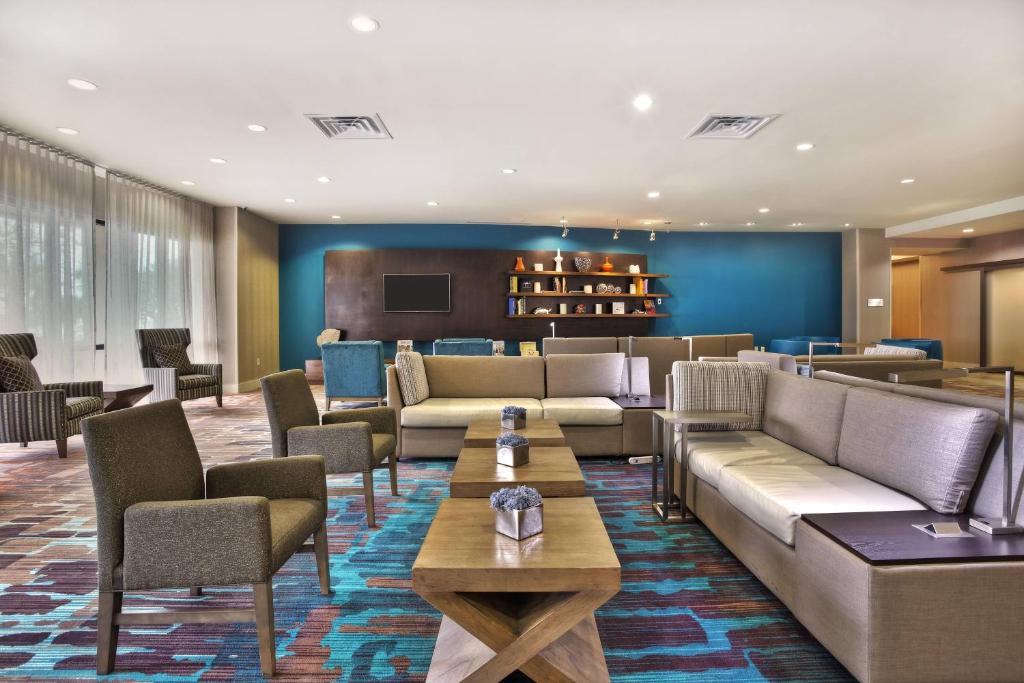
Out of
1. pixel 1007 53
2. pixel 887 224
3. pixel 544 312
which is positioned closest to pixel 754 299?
pixel 887 224

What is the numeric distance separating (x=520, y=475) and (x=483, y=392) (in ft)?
7.11

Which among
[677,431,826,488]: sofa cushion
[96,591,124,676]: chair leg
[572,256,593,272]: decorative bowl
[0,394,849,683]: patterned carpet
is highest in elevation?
[572,256,593,272]: decorative bowl

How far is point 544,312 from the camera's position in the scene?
874 cm

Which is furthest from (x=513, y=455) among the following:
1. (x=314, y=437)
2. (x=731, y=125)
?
(x=731, y=125)

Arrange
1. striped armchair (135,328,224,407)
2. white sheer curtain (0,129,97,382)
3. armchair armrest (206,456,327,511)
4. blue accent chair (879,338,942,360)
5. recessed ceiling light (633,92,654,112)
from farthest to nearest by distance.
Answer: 1. blue accent chair (879,338,942,360)
2. striped armchair (135,328,224,407)
3. white sheer curtain (0,129,97,382)
4. recessed ceiling light (633,92,654,112)
5. armchair armrest (206,456,327,511)

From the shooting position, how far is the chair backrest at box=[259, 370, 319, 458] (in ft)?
8.60

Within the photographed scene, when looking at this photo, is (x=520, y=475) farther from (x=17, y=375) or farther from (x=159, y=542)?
(x=17, y=375)

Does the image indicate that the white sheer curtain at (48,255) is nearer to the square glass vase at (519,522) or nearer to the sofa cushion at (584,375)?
the sofa cushion at (584,375)

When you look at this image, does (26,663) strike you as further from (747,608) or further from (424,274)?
(424,274)

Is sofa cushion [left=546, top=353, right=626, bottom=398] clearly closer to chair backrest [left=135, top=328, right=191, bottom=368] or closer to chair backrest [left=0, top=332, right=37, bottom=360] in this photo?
chair backrest [left=0, top=332, right=37, bottom=360]

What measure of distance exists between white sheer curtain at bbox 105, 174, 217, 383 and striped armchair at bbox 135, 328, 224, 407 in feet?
0.84

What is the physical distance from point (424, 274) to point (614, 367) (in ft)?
15.8

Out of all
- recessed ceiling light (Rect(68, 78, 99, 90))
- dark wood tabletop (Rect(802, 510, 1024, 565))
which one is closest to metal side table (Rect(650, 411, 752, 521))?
dark wood tabletop (Rect(802, 510, 1024, 565))

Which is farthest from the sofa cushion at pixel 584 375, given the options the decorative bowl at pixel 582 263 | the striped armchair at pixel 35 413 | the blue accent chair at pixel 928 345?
the blue accent chair at pixel 928 345
